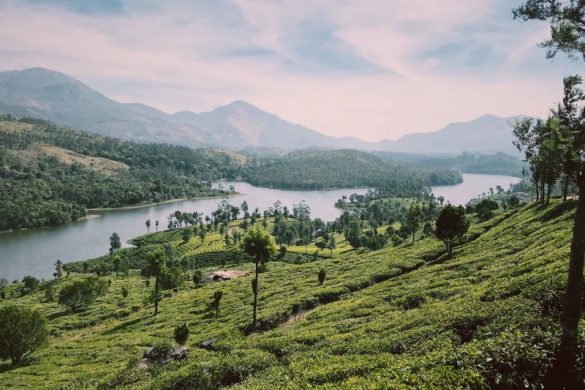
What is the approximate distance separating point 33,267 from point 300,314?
608ft

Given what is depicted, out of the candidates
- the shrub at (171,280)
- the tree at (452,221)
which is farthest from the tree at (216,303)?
the shrub at (171,280)

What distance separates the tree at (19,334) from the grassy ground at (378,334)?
1950 mm

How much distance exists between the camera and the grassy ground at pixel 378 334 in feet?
58.6

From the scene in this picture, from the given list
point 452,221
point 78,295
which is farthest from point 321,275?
point 78,295

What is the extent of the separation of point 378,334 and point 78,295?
101368 millimetres

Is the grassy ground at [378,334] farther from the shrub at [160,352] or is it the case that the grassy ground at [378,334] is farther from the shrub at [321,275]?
the shrub at [321,275]

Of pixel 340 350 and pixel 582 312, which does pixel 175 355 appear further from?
pixel 582 312

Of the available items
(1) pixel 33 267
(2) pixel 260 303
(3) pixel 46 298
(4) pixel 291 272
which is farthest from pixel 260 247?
(1) pixel 33 267

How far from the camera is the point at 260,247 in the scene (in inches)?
1748

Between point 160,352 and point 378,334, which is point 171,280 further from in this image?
point 378,334

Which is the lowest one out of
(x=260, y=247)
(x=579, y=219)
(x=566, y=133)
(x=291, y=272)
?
(x=291, y=272)

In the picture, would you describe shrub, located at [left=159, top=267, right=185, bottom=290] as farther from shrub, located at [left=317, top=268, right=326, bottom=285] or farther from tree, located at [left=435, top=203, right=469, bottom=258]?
tree, located at [left=435, top=203, right=469, bottom=258]

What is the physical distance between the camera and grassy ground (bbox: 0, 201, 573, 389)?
1788 cm

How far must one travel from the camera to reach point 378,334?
1228 inches
